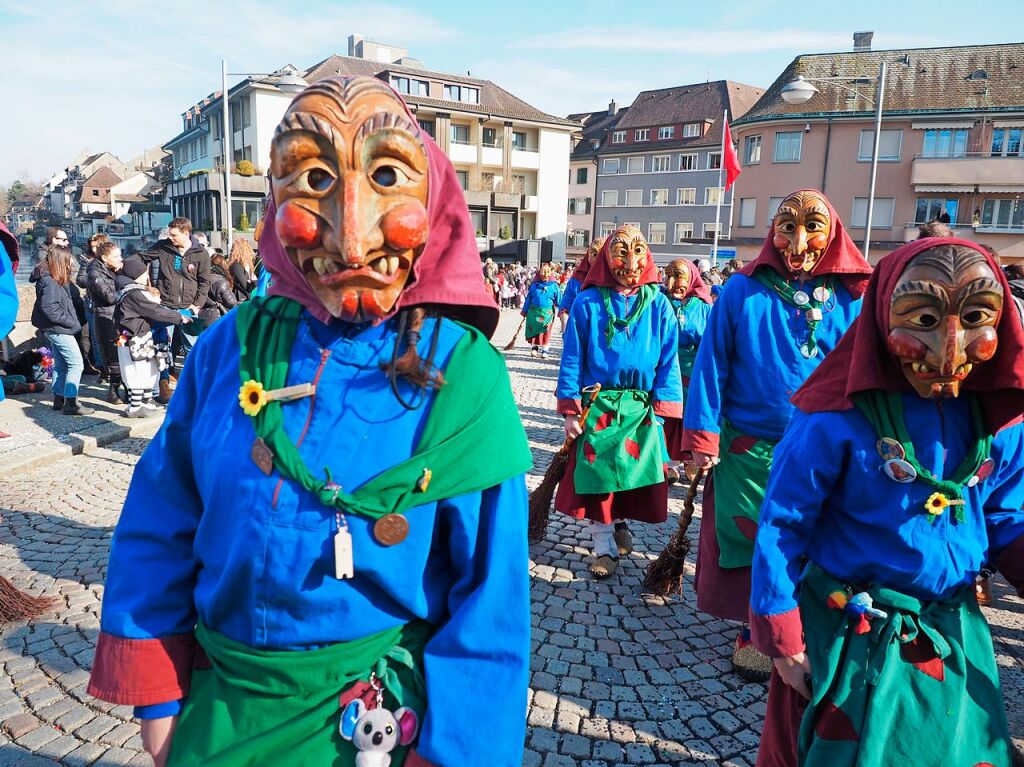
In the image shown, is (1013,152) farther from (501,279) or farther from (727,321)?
(727,321)

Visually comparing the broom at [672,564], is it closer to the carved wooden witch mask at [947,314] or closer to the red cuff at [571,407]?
the red cuff at [571,407]

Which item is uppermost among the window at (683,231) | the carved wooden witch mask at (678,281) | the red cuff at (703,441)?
the window at (683,231)

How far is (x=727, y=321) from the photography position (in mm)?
3930

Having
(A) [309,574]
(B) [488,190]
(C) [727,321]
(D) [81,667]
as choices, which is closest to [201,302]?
(D) [81,667]

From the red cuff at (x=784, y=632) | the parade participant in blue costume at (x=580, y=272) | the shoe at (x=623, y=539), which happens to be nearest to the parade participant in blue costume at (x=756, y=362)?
the shoe at (x=623, y=539)

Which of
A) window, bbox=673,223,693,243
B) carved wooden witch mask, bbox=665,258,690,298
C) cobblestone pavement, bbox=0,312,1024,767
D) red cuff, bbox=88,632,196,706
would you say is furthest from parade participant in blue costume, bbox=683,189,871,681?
window, bbox=673,223,693,243

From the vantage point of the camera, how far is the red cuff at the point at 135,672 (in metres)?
1.61

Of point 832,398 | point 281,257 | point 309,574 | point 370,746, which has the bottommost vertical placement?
point 370,746

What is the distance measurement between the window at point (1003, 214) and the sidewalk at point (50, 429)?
35.9m

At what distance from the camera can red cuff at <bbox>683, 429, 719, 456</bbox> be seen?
3.90 meters

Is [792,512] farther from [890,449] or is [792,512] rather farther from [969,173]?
[969,173]

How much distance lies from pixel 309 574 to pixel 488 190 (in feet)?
131

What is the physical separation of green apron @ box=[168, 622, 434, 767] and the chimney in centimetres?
4156

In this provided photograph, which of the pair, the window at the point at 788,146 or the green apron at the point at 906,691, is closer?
the green apron at the point at 906,691
